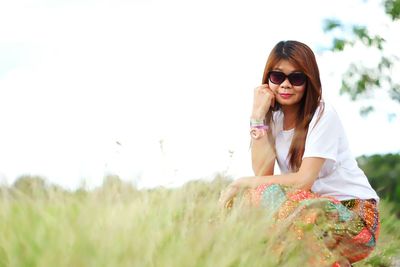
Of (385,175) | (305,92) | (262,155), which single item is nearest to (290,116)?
(305,92)

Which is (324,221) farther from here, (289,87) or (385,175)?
(385,175)

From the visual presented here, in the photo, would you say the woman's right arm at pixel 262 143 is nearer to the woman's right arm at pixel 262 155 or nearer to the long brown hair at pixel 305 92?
the woman's right arm at pixel 262 155

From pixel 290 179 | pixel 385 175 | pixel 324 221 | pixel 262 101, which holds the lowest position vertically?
pixel 385 175

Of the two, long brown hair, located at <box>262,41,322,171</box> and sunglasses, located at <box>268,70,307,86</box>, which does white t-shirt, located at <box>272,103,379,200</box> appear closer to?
long brown hair, located at <box>262,41,322,171</box>

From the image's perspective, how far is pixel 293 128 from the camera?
5.08 metres

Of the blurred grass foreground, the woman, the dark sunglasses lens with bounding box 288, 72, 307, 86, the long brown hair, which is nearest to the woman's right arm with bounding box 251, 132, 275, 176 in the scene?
the woman

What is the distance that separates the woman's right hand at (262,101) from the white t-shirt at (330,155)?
0.41 ft

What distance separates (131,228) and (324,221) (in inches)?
53.4

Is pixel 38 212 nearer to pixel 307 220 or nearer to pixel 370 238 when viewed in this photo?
pixel 307 220

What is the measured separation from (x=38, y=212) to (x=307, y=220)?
148 centimetres

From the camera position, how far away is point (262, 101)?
512 cm

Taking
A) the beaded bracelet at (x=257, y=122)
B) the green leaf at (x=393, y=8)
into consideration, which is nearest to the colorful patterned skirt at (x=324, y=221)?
the beaded bracelet at (x=257, y=122)

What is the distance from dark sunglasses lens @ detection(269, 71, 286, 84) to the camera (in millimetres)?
5013

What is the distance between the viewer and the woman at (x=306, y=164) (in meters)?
4.53
